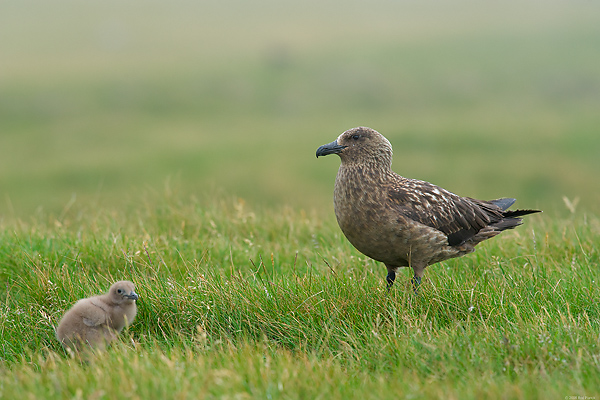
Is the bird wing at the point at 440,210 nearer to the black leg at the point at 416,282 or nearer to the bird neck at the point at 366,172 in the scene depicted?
the bird neck at the point at 366,172

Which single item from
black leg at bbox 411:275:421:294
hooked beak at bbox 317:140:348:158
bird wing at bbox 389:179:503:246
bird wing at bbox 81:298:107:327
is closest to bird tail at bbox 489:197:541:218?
bird wing at bbox 389:179:503:246

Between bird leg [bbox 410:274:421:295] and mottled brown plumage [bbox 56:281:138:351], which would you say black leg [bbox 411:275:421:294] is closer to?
bird leg [bbox 410:274:421:295]

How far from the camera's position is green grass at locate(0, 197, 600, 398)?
3.62 meters

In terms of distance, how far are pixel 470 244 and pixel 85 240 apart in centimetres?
360

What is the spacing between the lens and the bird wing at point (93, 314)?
448 centimetres

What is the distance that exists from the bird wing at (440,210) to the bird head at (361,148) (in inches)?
12.2

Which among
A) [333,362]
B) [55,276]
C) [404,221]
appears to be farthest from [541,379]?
[55,276]

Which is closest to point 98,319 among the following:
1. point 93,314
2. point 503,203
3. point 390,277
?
point 93,314

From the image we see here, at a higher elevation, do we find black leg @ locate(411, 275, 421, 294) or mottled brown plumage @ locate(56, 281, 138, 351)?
Result: black leg @ locate(411, 275, 421, 294)

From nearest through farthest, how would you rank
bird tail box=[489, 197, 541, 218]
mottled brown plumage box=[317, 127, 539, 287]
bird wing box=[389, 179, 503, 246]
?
mottled brown plumage box=[317, 127, 539, 287]
bird wing box=[389, 179, 503, 246]
bird tail box=[489, 197, 541, 218]

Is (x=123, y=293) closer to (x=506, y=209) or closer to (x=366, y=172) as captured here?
(x=366, y=172)

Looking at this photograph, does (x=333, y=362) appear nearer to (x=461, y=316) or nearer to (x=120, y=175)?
(x=461, y=316)

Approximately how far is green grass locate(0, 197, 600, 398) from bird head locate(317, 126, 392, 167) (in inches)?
38.9

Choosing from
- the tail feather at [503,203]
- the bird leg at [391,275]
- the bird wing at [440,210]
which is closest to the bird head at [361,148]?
the bird wing at [440,210]
